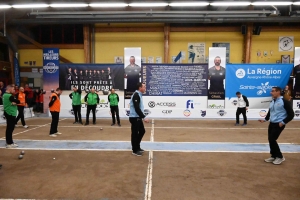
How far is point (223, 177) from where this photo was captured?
5.38 meters

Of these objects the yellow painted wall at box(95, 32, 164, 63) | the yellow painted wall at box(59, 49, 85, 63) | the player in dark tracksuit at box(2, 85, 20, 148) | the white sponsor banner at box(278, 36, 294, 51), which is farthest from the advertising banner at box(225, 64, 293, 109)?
the player in dark tracksuit at box(2, 85, 20, 148)

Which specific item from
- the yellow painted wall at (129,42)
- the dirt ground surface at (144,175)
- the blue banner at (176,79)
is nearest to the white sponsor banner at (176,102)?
the blue banner at (176,79)

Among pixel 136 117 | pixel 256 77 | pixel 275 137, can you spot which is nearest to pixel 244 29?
pixel 256 77

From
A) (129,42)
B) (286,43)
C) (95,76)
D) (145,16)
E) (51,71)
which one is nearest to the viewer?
(95,76)

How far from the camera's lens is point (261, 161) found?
6617 millimetres

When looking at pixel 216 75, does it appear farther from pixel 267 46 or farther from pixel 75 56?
pixel 75 56

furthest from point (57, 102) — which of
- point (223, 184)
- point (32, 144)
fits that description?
point (223, 184)

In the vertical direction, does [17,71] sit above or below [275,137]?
above

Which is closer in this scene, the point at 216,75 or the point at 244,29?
the point at 216,75

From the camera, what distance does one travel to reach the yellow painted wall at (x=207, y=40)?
2013 centimetres

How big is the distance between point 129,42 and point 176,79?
588 centimetres

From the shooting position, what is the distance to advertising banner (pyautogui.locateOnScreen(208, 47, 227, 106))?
1661cm

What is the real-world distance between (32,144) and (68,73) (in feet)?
31.0

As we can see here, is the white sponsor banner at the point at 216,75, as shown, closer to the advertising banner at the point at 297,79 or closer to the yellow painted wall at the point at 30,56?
the advertising banner at the point at 297,79
